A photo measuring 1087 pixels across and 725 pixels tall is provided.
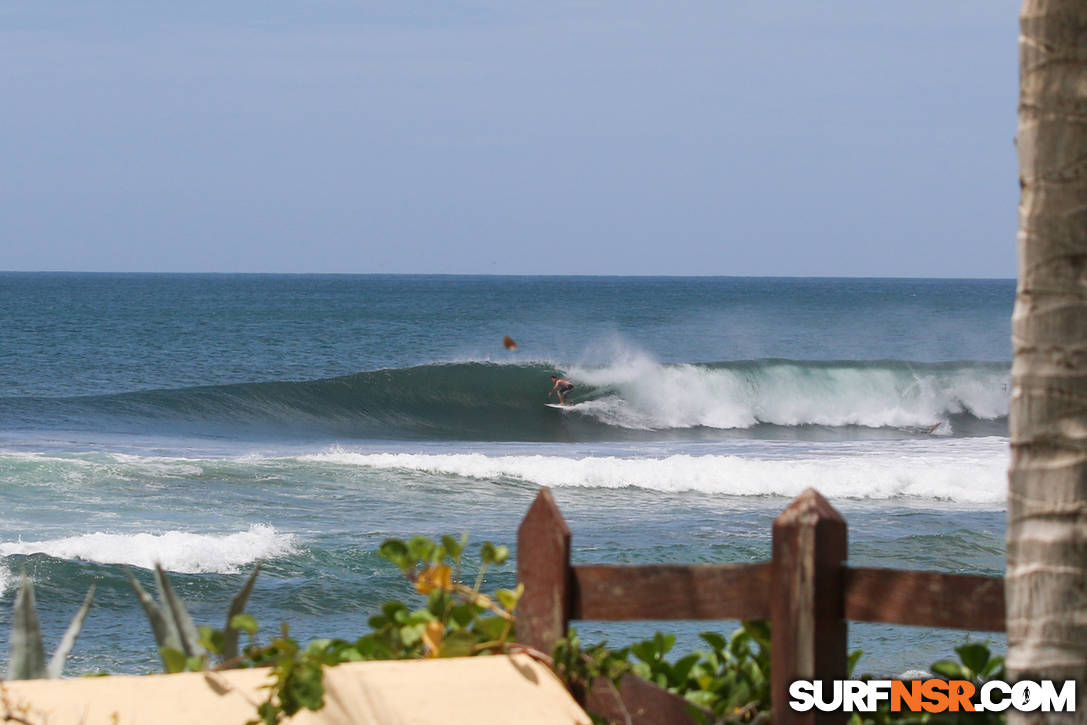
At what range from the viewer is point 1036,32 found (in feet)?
6.83

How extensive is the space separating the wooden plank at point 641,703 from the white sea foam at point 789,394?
23539 mm

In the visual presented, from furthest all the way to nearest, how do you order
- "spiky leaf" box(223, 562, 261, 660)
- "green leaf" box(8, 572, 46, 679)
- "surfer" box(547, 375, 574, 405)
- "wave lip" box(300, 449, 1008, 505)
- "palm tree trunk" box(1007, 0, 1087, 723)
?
"surfer" box(547, 375, 574, 405), "wave lip" box(300, 449, 1008, 505), "green leaf" box(8, 572, 46, 679), "spiky leaf" box(223, 562, 261, 660), "palm tree trunk" box(1007, 0, 1087, 723)

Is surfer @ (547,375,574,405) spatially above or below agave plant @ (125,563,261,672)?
above

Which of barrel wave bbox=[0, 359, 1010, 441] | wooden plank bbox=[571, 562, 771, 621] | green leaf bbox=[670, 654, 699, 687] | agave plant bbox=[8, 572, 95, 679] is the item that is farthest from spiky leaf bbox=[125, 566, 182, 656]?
barrel wave bbox=[0, 359, 1010, 441]

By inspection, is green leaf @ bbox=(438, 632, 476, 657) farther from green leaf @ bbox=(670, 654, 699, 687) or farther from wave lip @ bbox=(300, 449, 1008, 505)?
wave lip @ bbox=(300, 449, 1008, 505)

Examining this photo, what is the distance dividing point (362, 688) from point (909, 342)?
208 ft

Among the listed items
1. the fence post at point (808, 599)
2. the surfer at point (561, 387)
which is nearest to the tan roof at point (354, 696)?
the fence post at point (808, 599)

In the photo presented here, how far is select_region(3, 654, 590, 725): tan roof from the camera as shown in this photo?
8.09 ft

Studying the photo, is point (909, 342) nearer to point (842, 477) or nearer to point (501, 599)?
point (842, 477)

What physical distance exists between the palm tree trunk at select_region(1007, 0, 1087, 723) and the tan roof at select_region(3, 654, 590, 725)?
106cm

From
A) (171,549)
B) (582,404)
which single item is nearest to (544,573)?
(171,549)

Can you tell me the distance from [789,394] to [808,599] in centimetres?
2704

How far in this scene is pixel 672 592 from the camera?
2.66m

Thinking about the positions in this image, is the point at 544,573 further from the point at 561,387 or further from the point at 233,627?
the point at 561,387
